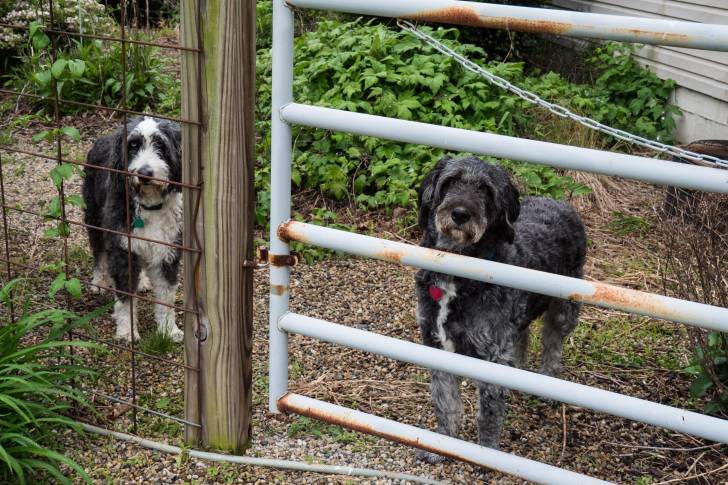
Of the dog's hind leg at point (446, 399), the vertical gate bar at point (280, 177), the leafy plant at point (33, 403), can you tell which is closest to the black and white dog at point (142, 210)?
the leafy plant at point (33, 403)

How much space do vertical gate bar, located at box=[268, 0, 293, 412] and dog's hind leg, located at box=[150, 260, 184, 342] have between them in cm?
166

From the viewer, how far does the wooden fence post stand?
2809mm

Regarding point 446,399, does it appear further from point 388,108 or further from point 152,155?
point 388,108

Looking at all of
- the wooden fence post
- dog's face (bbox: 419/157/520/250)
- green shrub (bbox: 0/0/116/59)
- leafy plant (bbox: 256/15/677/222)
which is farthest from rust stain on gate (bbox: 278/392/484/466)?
green shrub (bbox: 0/0/116/59)

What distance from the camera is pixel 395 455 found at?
3553mm

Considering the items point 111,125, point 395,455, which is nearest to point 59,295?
point 395,455

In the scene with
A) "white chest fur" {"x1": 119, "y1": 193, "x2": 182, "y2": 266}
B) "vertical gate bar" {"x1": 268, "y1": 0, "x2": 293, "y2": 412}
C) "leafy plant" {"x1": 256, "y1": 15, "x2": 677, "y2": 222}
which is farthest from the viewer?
"leafy plant" {"x1": 256, "y1": 15, "x2": 677, "y2": 222}

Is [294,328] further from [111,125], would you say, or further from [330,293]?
[111,125]

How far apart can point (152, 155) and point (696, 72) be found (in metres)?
6.26

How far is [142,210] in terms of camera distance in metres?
4.63

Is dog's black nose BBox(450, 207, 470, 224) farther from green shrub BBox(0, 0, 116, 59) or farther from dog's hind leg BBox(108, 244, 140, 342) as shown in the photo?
green shrub BBox(0, 0, 116, 59)

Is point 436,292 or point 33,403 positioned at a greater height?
point 436,292

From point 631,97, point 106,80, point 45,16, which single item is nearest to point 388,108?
point 106,80

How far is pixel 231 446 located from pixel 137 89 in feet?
18.2
